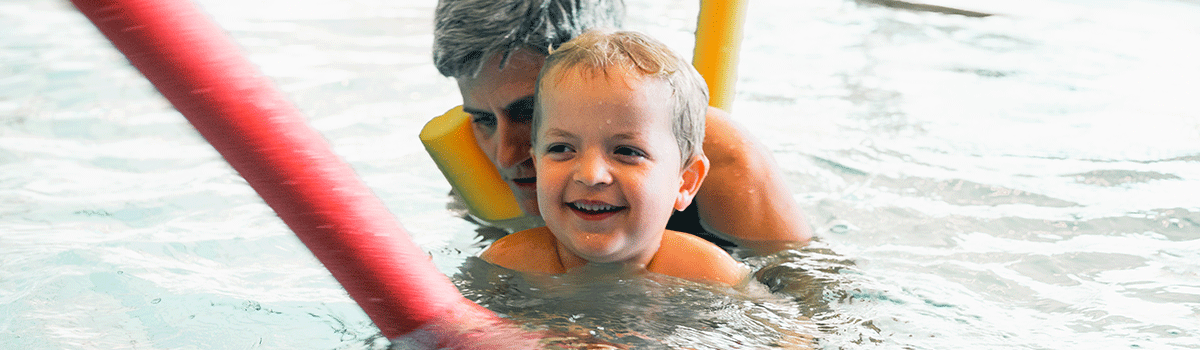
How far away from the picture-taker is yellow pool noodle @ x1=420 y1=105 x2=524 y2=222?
5.87ft

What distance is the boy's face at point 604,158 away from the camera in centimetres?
125

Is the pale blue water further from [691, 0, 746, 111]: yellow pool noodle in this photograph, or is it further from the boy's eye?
[691, 0, 746, 111]: yellow pool noodle

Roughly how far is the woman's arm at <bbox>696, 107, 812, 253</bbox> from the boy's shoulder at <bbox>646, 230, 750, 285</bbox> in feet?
0.59

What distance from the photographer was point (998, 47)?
15.6 ft

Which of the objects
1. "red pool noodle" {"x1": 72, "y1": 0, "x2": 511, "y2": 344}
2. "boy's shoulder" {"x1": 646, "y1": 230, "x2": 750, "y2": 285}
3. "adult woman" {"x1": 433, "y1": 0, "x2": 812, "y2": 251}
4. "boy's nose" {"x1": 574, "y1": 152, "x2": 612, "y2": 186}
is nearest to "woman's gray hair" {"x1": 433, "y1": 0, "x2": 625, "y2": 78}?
"adult woman" {"x1": 433, "y1": 0, "x2": 812, "y2": 251}

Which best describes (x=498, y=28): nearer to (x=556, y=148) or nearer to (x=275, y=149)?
(x=556, y=148)

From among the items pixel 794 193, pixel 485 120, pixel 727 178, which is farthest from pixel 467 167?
pixel 794 193

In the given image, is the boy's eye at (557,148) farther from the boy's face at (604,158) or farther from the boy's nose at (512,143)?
the boy's nose at (512,143)

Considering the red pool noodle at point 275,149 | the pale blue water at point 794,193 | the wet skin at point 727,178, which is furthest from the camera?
the wet skin at point 727,178

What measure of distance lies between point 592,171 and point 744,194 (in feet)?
1.55

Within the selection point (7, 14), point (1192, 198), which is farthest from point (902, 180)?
point (7, 14)

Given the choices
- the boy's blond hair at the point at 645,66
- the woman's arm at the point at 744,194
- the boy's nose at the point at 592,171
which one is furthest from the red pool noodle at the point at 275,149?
the woman's arm at the point at 744,194

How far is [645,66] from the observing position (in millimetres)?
1292

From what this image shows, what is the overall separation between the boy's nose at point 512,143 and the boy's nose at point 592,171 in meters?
0.26
